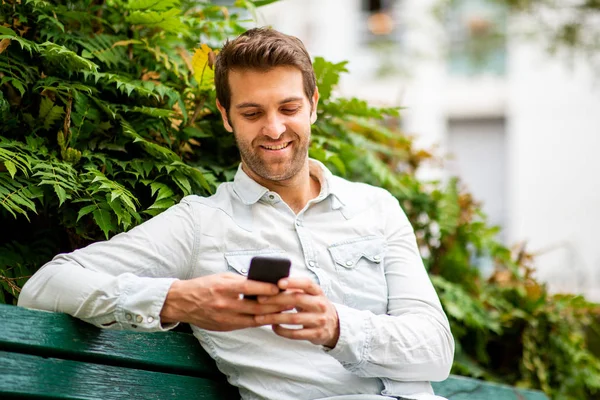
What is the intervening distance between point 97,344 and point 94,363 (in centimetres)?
6

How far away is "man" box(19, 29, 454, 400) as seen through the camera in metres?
2.22

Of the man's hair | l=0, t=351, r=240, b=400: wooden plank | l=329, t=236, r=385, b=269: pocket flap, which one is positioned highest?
the man's hair

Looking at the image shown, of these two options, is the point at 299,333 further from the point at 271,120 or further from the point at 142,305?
the point at 271,120

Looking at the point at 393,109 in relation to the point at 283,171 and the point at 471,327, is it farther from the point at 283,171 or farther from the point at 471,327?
the point at 471,327

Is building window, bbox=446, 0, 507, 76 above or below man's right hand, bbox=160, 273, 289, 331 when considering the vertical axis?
above

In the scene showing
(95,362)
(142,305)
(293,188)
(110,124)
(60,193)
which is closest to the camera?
(142,305)

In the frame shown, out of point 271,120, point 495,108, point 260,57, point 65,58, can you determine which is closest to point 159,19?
point 65,58

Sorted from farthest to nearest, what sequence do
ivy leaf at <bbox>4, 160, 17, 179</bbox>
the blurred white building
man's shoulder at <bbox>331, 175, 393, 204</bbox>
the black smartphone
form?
1. the blurred white building
2. man's shoulder at <bbox>331, 175, 393, 204</bbox>
3. ivy leaf at <bbox>4, 160, 17, 179</bbox>
4. the black smartphone

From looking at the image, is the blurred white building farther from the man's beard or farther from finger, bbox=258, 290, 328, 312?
finger, bbox=258, 290, 328, 312

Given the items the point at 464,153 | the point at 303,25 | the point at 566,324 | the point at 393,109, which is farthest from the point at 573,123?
the point at 393,109

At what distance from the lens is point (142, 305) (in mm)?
2223

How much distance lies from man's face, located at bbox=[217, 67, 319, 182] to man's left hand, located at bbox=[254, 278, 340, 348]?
24.8 inches

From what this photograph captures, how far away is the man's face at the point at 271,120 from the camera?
2.64m

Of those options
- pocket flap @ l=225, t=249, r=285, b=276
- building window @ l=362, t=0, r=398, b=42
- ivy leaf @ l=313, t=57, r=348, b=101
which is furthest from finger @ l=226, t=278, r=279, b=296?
building window @ l=362, t=0, r=398, b=42
